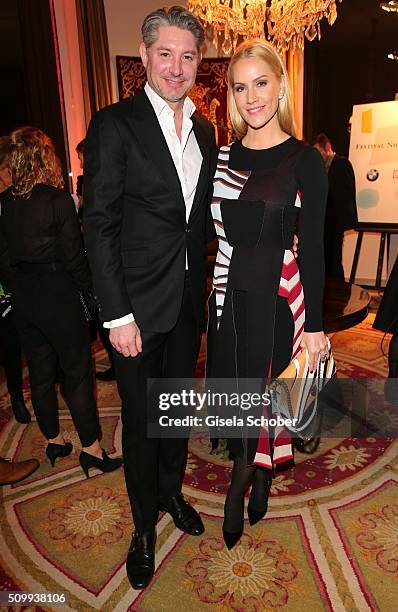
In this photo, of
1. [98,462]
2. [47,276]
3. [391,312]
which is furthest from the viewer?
[391,312]

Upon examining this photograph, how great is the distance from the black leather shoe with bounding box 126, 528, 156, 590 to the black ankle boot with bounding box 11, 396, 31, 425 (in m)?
1.41

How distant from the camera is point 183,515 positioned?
6.84 feet

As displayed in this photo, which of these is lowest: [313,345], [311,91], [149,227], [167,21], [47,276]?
[313,345]

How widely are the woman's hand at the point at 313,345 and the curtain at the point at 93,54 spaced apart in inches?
178

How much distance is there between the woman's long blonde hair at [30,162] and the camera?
2172 mm

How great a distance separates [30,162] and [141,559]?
1720mm

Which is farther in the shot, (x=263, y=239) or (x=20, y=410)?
(x=20, y=410)

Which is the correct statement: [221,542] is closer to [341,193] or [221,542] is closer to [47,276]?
[47,276]

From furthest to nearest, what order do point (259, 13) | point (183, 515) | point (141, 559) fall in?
point (259, 13) < point (183, 515) < point (141, 559)

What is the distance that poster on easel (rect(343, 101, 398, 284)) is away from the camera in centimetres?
514

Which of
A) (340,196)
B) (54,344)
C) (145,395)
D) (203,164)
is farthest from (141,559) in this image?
(340,196)

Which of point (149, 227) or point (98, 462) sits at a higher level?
point (149, 227)

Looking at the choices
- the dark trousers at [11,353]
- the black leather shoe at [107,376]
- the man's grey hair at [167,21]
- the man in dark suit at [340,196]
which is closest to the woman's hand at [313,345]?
the man's grey hair at [167,21]

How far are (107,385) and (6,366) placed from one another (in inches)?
30.2
